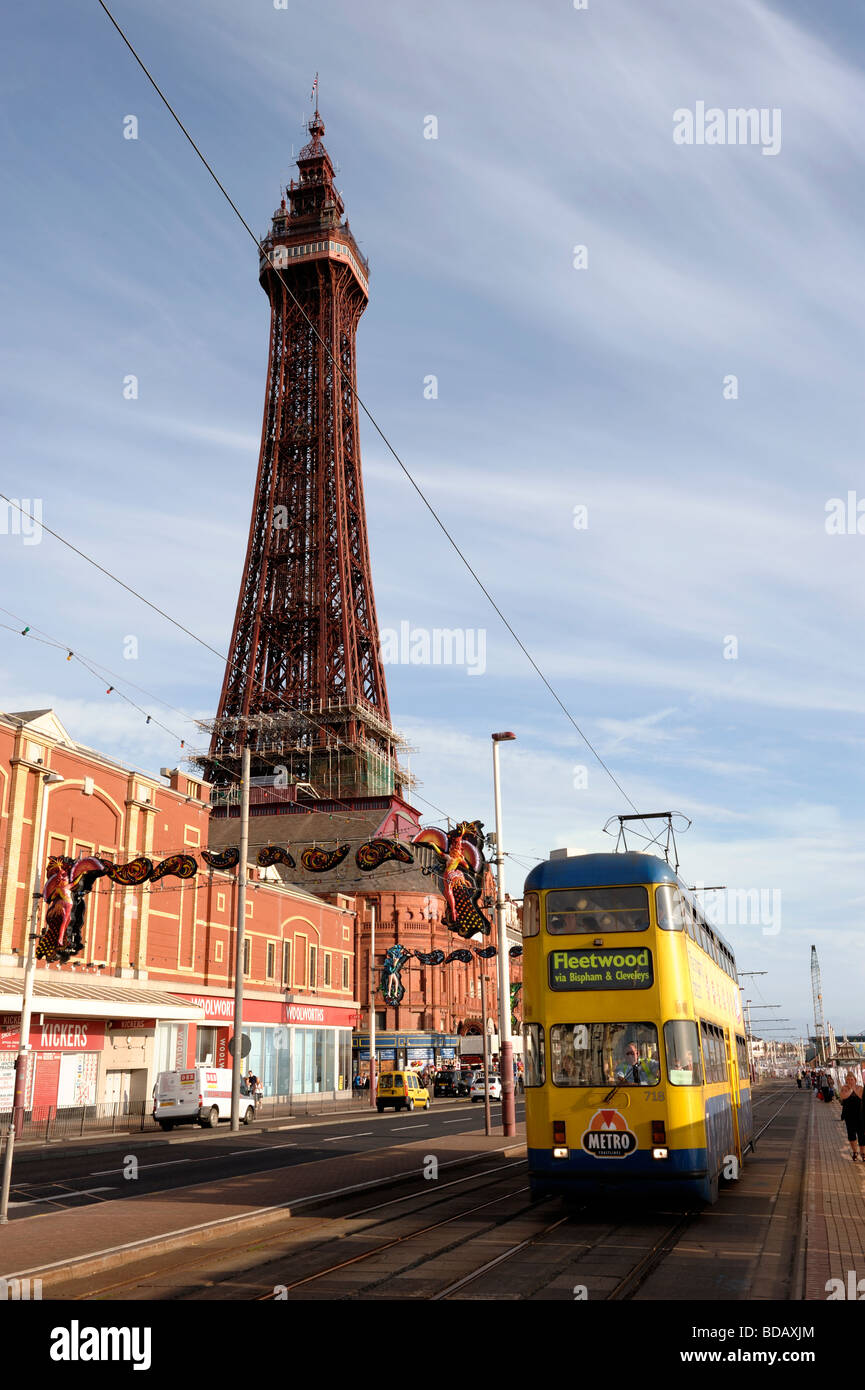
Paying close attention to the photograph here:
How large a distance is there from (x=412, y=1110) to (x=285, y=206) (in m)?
116

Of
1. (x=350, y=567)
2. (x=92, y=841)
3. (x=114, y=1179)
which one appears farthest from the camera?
(x=350, y=567)

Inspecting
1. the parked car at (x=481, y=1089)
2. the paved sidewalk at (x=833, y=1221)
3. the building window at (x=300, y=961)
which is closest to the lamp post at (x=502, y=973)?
the paved sidewalk at (x=833, y=1221)

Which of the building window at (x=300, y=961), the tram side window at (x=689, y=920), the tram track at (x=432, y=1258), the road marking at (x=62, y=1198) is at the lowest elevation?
the road marking at (x=62, y=1198)

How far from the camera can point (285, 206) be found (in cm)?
13400

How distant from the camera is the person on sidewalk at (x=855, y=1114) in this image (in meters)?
22.7

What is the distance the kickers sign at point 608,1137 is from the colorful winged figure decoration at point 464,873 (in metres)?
16.4

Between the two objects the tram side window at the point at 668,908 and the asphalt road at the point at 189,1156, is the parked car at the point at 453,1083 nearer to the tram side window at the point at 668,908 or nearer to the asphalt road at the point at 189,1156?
the asphalt road at the point at 189,1156

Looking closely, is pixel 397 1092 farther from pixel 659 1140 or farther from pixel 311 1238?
pixel 659 1140

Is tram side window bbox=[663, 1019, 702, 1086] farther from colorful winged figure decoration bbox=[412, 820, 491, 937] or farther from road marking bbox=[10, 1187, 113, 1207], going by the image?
colorful winged figure decoration bbox=[412, 820, 491, 937]

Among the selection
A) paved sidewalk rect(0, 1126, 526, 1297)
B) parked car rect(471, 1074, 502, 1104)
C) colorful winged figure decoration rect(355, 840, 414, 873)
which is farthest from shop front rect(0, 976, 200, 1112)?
parked car rect(471, 1074, 502, 1104)

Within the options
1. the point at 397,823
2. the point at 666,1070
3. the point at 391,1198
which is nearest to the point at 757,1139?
the point at 391,1198

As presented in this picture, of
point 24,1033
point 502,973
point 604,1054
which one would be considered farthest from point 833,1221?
point 24,1033

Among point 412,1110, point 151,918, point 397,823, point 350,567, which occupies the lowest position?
point 412,1110
